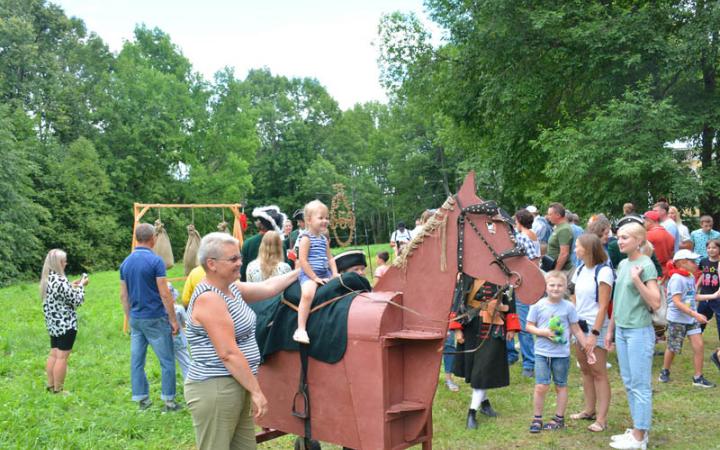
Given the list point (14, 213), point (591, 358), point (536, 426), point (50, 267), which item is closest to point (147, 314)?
point (50, 267)

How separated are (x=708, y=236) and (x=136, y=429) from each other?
885 centimetres

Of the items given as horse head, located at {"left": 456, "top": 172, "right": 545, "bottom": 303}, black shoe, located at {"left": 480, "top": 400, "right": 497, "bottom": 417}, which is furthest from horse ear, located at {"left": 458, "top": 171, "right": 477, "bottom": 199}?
black shoe, located at {"left": 480, "top": 400, "right": 497, "bottom": 417}

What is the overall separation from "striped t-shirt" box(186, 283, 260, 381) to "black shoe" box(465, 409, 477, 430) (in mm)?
2923

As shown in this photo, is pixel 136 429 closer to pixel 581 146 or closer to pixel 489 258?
pixel 489 258

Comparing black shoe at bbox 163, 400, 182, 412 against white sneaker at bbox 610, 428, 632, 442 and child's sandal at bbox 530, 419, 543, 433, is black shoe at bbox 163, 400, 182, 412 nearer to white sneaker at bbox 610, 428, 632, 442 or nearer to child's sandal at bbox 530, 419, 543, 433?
child's sandal at bbox 530, 419, 543, 433

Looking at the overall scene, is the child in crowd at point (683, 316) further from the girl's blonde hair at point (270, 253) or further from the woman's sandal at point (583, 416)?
the girl's blonde hair at point (270, 253)

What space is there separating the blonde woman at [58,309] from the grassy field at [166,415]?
342mm

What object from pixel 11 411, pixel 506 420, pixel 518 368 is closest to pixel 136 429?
pixel 11 411

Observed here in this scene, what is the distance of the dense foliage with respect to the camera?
15.5m

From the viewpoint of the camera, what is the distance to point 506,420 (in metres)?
5.81

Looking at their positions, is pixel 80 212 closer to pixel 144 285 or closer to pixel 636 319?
pixel 144 285

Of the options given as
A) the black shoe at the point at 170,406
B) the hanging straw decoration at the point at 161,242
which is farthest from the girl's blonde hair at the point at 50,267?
the hanging straw decoration at the point at 161,242

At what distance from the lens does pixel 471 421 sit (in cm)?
563

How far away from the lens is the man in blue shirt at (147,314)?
6.35 m
